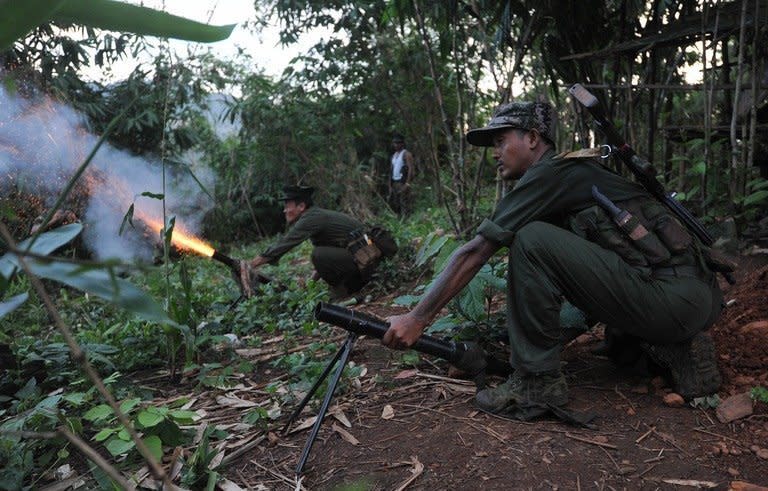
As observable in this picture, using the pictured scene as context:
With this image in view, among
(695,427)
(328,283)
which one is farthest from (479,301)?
(328,283)

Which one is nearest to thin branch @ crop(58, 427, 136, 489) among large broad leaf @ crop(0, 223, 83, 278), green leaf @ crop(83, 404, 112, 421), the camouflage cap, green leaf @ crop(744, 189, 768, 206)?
large broad leaf @ crop(0, 223, 83, 278)

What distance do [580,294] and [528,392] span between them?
52 cm

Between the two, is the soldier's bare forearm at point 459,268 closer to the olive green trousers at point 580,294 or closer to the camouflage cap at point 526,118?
the olive green trousers at point 580,294

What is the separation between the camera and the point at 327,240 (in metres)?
6.64

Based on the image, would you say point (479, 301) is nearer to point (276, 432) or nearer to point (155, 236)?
point (276, 432)

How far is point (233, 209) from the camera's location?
554 inches

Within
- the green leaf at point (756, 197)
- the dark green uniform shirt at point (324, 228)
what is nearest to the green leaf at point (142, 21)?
the green leaf at point (756, 197)

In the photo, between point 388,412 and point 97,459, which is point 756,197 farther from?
point 97,459

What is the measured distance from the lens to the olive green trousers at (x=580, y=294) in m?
2.78

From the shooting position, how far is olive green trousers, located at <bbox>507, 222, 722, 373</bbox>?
109 inches

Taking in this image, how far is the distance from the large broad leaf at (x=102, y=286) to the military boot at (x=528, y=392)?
228 centimetres

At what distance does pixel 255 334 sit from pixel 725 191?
159 inches

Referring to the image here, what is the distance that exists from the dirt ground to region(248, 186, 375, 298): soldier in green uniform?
3021 mm

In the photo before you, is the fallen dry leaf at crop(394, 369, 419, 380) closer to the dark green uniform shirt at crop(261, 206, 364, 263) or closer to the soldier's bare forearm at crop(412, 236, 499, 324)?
the soldier's bare forearm at crop(412, 236, 499, 324)
